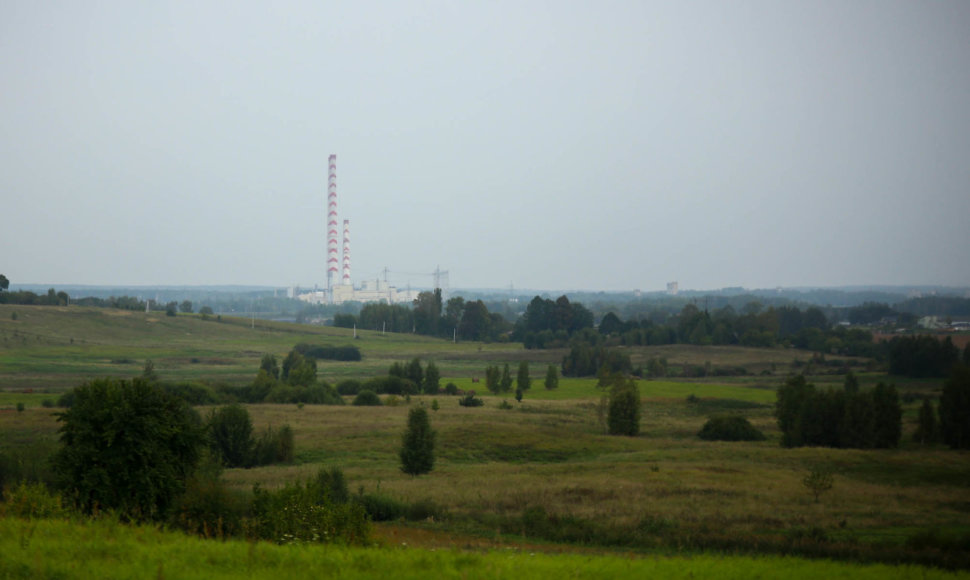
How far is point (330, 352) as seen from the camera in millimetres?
128250

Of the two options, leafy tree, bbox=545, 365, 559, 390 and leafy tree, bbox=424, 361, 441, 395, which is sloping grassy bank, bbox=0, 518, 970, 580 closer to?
leafy tree, bbox=424, 361, 441, 395

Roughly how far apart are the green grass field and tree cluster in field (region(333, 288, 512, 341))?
70949 millimetres

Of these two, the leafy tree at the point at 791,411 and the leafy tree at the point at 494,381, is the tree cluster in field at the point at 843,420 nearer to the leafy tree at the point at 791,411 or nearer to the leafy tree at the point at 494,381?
the leafy tree at the point at 791,411

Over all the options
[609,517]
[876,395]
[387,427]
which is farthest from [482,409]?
[609,517]

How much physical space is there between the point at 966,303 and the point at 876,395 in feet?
201

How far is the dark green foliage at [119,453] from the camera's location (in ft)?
59.6

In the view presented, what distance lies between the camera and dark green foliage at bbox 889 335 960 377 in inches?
2990

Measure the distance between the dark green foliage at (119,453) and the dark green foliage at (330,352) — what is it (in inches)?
4202

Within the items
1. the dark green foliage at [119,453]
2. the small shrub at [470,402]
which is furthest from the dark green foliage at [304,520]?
the small shrub at [470,402]

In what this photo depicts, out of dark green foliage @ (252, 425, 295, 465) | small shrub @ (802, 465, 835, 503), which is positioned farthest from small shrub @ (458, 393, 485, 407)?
small shrub @ (802, 465, 835, 503)

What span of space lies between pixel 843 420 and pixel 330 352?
92.8 metres

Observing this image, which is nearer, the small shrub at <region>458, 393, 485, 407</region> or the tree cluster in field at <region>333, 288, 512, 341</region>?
the small shrub at <region>458, 393, 485, 407</region>

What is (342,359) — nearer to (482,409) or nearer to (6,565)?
(482,409)

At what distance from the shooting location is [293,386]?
72688mm
